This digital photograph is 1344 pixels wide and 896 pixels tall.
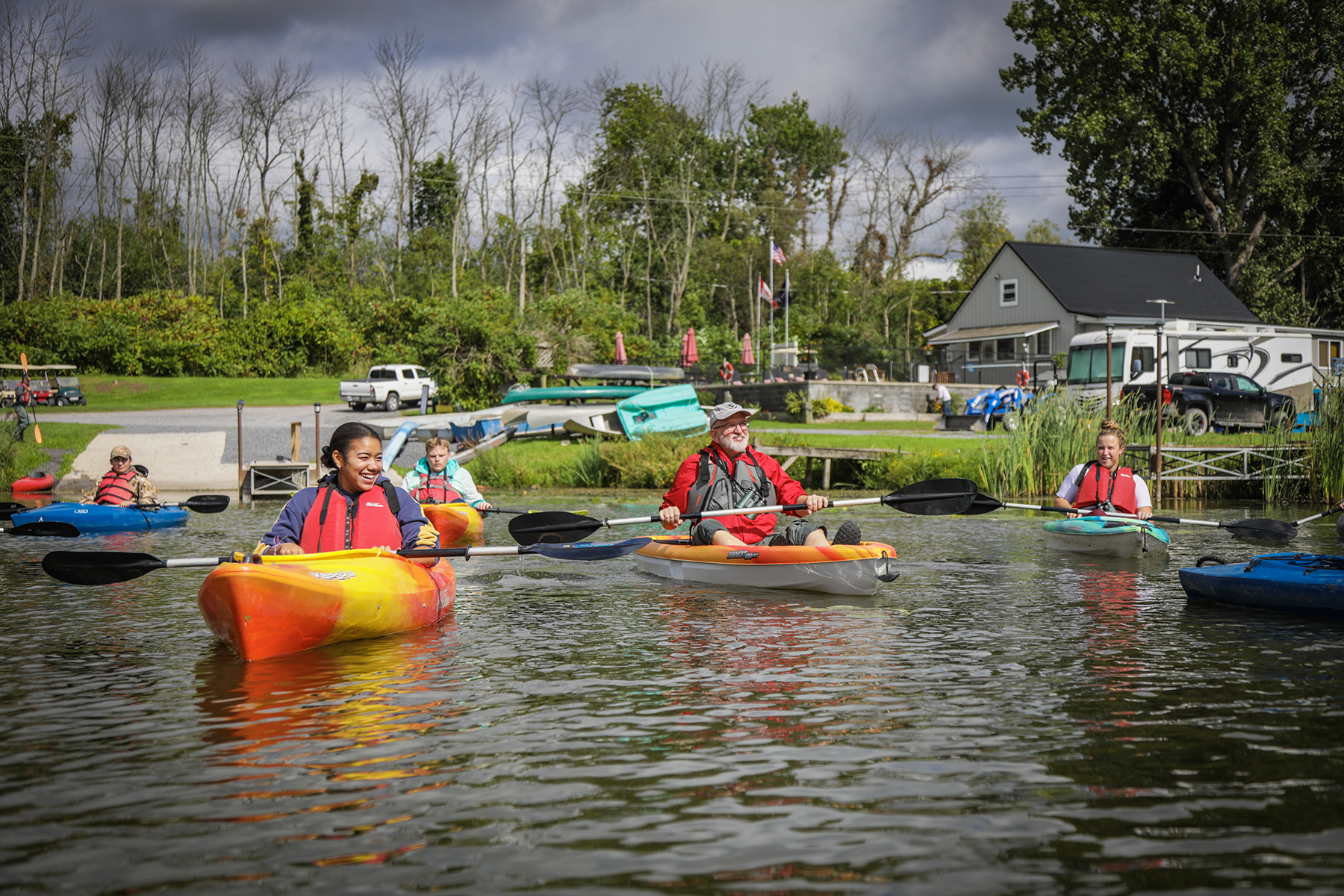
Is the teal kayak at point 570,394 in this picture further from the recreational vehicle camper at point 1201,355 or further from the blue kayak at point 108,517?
the blue kayak at point 108,517

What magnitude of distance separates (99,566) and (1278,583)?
802 cm

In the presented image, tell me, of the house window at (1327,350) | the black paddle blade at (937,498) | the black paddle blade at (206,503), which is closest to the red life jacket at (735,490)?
the black paddle blade at (937,498)

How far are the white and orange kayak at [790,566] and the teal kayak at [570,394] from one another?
17487mm

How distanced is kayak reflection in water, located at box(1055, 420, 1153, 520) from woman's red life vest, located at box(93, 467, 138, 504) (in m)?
11.1

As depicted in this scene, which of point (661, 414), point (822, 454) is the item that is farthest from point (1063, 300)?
point (822, 454)

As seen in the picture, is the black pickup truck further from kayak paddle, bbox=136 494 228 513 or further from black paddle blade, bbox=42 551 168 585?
black paddle blade, bbox=42 551 168 585

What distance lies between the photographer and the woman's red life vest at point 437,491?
13.5m

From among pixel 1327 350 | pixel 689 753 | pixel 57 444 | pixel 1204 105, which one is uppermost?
pixel 1204 105

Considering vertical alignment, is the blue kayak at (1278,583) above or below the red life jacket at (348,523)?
below

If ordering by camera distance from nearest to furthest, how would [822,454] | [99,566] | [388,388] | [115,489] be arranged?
[99,566] → [115,489] → [822,454] → [388,388]

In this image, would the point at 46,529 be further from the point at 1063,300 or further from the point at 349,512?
the point at 1063,300

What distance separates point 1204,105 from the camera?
44.3 meters

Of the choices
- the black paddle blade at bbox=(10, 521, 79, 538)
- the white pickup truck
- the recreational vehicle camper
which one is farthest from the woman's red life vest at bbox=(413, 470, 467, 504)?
the white pickup truck

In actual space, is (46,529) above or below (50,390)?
below
